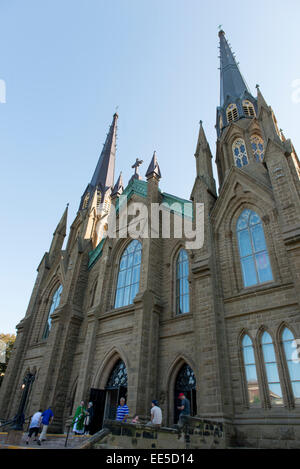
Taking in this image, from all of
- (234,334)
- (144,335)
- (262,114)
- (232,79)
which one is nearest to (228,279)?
(234,334)

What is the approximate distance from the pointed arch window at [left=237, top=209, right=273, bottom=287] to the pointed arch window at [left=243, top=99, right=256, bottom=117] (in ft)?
30.6

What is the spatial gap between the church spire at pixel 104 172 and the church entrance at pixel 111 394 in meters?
18.2

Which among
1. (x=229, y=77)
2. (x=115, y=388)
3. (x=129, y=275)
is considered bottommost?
(x=115, y=388)

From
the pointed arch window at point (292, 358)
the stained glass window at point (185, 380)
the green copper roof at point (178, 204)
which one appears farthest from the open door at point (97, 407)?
the green copper roof at point (178, 204)

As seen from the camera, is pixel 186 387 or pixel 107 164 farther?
pixel 107 164

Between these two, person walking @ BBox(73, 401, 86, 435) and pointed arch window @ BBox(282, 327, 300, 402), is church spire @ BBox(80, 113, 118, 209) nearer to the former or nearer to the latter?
person walking @ BBox(73, 401, 86, 435)

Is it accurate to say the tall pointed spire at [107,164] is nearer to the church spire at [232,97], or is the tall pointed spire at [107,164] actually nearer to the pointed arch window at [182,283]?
the church spire at [232,97]

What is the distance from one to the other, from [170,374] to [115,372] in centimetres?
342

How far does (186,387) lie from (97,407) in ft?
13.7

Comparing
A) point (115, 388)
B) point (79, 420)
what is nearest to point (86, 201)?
point (115, 388)

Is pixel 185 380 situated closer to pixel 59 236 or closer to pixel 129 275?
pixel 129 275

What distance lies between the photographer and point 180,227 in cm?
1645

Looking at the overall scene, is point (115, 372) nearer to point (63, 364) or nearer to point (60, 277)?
point (63, 364)

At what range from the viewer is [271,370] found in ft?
32.8
